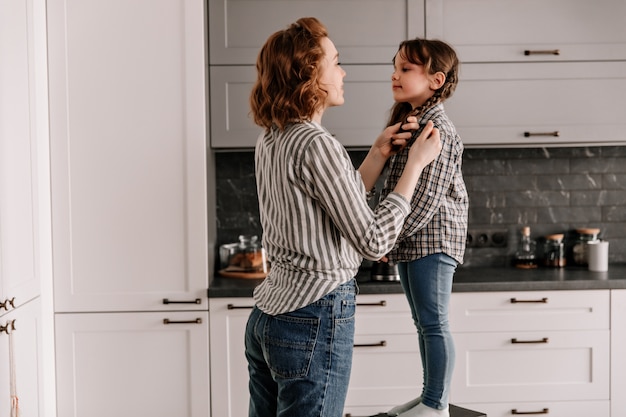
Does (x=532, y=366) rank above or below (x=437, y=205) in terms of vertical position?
below

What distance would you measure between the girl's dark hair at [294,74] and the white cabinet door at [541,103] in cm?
178

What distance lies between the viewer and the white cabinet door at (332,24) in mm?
3318

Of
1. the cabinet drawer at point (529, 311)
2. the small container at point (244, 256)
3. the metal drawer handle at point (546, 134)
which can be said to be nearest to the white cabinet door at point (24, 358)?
the small container at point (244, 256)

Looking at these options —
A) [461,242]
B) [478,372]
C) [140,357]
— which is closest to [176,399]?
[140,357]

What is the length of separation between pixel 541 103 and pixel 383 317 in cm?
115

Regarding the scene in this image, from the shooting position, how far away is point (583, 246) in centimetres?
371

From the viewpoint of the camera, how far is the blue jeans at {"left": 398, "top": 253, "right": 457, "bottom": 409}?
84.0 inches

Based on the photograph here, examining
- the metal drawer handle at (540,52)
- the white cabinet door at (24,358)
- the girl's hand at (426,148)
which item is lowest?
the white cabinet door at (24,358)

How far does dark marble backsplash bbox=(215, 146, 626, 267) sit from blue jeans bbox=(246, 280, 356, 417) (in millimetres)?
2204

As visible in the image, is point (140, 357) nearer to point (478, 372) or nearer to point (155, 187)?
point (155, 187)

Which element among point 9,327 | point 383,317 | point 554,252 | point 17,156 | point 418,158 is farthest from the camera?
point 554,252

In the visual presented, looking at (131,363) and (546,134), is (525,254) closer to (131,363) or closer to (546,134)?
(546,134)

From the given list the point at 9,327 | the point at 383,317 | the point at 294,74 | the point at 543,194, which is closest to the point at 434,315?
the point at 294,74

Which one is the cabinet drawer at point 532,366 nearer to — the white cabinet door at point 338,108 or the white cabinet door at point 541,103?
the white cabinet door at point 541,103
